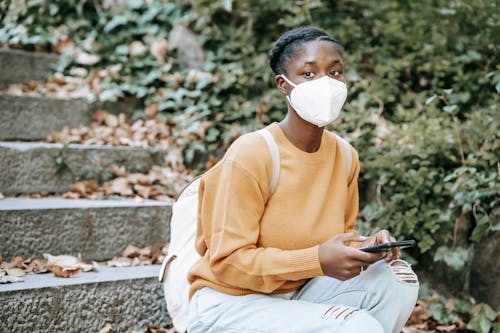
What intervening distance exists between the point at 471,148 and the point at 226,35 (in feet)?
8.02

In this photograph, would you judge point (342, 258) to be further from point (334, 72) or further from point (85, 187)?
point (85, 187)

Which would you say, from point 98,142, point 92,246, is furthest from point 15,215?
point 98,142

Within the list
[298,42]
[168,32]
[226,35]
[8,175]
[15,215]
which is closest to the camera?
[298,42]

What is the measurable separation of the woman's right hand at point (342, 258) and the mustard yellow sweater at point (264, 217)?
0.10 ft

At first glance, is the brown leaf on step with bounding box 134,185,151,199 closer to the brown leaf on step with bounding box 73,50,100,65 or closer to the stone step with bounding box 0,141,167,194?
the stone step with bounding box 0,141,167,194

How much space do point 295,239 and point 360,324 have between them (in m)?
0.35

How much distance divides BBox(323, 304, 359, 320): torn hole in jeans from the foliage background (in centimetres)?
127

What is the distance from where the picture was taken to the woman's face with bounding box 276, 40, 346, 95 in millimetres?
1852

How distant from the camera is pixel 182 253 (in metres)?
2.14

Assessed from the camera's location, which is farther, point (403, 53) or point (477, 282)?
point (403, 53)

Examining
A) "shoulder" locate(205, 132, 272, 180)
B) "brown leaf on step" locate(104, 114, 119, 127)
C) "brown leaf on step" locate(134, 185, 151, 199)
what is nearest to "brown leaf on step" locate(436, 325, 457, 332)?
"shoulder" locate(205, 132, 272, 180)

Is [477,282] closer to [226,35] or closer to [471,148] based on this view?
[471,148]

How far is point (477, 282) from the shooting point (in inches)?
110

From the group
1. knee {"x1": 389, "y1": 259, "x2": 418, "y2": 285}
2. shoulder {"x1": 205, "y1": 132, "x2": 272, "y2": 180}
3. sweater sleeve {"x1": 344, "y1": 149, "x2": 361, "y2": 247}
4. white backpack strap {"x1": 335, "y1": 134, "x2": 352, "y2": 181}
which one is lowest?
knee {"x1": 389, "y1": 259, "x2": 418, "y2": 285}
